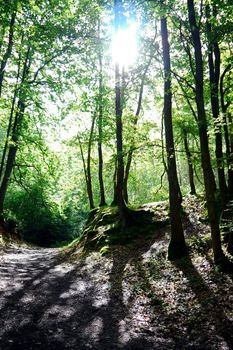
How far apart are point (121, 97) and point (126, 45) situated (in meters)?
2.58

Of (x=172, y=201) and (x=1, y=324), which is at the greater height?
(x=172, y=201)

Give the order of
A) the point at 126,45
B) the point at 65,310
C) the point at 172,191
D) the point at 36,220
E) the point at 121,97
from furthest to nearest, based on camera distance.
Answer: the point at 36,220 → the point at 121,97 → the point at 126,45 → the point at 172,191 → the point at 65,310

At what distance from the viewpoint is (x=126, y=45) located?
41.8 ft

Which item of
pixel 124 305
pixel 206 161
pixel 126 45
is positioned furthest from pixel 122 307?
pixel 126 45

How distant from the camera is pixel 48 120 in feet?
71.3

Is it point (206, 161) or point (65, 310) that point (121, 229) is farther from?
point (65, 310)

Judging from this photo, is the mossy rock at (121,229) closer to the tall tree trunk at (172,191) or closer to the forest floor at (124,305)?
the forest floor at (124,305)

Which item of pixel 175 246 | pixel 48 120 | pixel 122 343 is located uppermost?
pixel 48 120

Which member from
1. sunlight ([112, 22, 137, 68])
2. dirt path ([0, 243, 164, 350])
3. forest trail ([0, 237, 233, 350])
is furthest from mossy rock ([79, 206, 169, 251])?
sunlight ([112, 22, 137, 68])

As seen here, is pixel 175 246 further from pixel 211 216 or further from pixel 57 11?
pixel 57 11

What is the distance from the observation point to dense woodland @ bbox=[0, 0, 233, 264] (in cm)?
1001

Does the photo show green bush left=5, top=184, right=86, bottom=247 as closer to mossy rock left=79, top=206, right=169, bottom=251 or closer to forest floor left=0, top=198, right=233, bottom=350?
mossy rock left=79, top=206, right=169, bottom=251

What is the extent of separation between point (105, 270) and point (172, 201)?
131 inches

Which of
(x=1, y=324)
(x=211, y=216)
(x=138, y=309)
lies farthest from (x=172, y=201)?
(x=1, y=324)
